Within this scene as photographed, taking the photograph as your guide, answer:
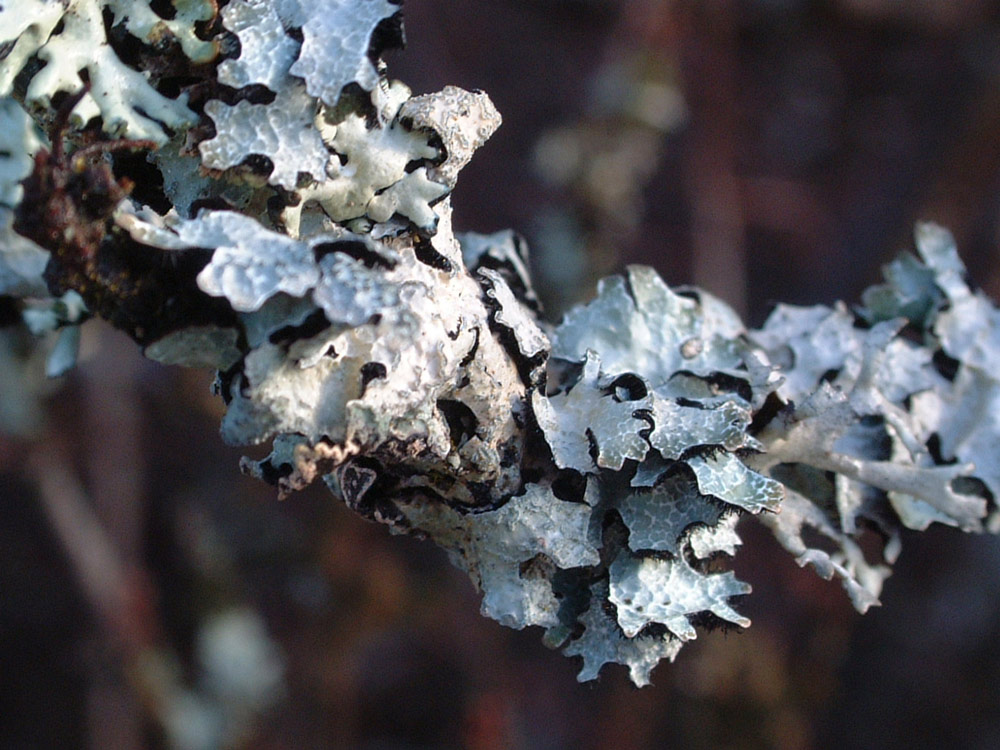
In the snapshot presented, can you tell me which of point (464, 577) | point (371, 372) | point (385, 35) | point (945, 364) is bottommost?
point (464, 577)

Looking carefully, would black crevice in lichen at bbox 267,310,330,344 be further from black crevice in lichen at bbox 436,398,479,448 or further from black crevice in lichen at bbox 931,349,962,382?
black crevice in lichen at bbox 931,349,962,382

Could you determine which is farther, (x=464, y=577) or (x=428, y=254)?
(x=464, y=577)

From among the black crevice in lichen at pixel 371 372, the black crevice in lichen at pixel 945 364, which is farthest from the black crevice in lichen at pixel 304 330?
the black crevice in lichen at pixel 945 364

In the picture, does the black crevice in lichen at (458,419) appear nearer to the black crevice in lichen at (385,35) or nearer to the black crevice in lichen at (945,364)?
the black crevice in lichen at (385,35)

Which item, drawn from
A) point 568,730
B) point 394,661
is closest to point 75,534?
point 394,661

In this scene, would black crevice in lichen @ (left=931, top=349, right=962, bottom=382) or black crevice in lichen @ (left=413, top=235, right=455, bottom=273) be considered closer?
black crevice in lichen @ (left=413, top=235, right=455, bottom=273)

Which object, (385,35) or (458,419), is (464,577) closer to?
(458,419)

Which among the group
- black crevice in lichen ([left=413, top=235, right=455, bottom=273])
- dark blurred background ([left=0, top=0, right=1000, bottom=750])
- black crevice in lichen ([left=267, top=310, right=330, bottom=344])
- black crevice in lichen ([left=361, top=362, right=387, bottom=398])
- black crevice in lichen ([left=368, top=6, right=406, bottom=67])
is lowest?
dark blurred background ([left=0, top=0, right=1000, bottom=750])

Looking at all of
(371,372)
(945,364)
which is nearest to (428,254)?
(371,372)

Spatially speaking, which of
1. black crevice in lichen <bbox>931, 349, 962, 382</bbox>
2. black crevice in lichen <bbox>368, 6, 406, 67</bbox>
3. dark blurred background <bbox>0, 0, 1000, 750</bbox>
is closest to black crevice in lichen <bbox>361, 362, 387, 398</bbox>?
black crevice in lichen <bbox>368, 6, 406, 67</bbox>
